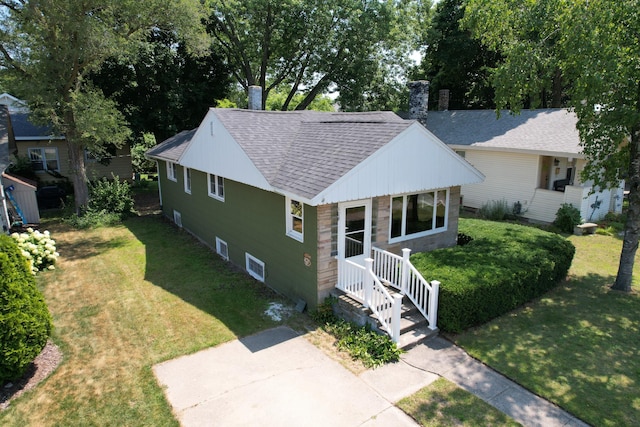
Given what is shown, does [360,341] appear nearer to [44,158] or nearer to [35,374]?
[35,374]

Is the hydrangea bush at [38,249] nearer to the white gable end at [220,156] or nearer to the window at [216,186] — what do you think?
the white gable end at [220,156]

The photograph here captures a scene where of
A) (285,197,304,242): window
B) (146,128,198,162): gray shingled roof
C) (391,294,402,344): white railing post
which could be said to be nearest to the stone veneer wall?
(285,197,304,242): window

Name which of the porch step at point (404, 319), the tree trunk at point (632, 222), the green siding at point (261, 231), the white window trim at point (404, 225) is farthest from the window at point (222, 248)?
the tree trunk at point (632, 222)

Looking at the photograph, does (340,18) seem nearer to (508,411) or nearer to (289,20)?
(289,20)

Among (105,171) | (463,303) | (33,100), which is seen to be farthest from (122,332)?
(105,171)

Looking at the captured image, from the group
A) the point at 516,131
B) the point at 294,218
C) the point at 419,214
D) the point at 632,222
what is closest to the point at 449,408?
the point at 294,218

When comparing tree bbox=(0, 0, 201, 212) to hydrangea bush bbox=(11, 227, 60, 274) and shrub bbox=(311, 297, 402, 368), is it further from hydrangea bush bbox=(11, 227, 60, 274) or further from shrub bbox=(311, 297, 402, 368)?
shrub bbox=(311, 297, 402, 368)
